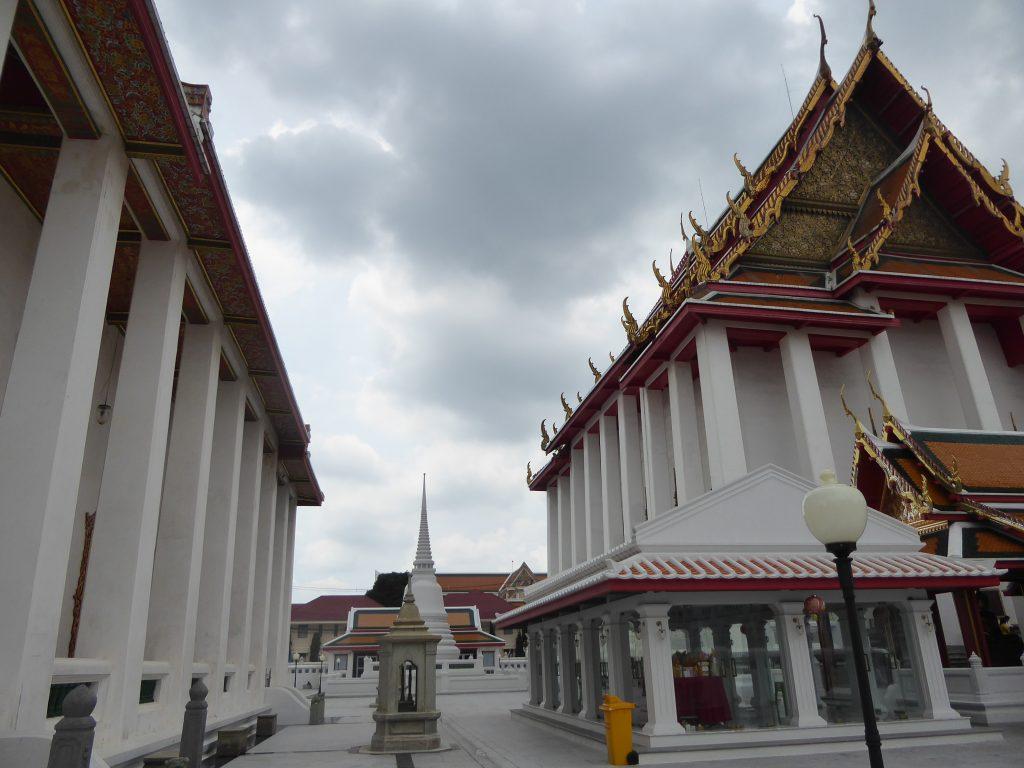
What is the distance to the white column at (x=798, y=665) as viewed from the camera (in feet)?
30.2

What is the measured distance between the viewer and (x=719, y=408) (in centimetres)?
1516

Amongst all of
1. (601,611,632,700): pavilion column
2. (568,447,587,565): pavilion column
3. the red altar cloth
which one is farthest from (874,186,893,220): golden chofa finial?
the red altar cloth

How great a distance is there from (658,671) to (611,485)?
1330cm

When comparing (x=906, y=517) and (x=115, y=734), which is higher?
(x=906, y=517)

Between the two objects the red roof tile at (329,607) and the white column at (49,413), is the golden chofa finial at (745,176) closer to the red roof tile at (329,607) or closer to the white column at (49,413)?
the white column at (49,413)

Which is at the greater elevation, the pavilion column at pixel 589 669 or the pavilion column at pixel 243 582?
the pavilion column at pixel 243 582

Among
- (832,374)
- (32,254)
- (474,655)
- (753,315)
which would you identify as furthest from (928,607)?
(474,655)

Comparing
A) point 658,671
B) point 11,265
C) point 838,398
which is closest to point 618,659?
point 658,671

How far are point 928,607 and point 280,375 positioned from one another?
11.1 meters

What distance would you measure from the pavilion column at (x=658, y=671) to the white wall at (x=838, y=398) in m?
9.34

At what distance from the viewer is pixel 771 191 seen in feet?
61.0

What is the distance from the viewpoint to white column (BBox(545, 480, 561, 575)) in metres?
29.6

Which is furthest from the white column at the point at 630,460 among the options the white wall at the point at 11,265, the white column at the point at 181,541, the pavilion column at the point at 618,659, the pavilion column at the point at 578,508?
the white wall at the point at 11,265

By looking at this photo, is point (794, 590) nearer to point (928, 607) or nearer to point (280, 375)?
point (928, 607)
